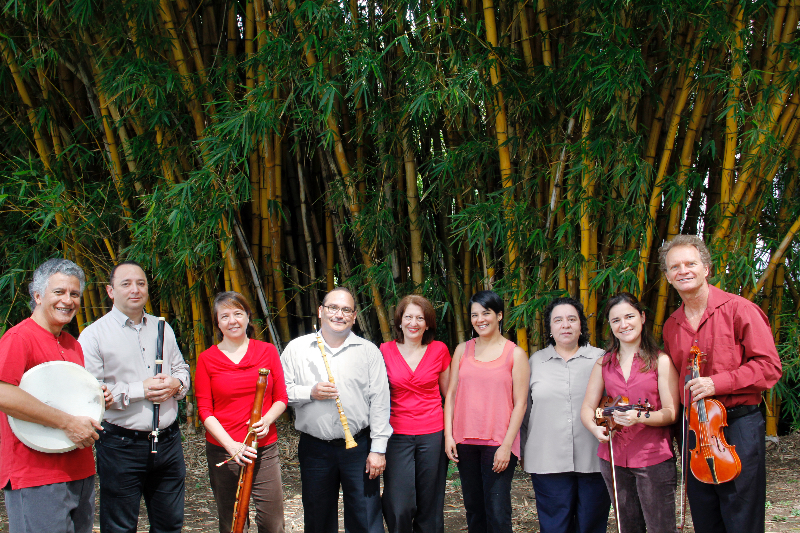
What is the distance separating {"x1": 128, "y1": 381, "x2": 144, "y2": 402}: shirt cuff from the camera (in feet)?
7.22

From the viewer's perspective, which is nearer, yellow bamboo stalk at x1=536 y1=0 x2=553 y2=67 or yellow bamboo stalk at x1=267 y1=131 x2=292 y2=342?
yellow bamboo stalk at x1=536 y1=0 x2=553 y2=67

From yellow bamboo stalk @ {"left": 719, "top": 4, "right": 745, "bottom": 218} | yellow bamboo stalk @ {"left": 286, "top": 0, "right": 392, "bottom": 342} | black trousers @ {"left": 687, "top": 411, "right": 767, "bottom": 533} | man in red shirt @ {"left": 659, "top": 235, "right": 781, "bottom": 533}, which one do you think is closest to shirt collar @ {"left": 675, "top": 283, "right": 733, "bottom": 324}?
man in red shirt @ {"left": 659, "top": 235, "right": 781, "bottom": 533}

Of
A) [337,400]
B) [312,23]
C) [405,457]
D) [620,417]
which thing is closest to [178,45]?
[312,23]

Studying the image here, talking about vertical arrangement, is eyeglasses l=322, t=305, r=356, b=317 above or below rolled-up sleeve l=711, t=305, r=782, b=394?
above

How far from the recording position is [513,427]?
92.9 inches

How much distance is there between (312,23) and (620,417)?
7.09ft

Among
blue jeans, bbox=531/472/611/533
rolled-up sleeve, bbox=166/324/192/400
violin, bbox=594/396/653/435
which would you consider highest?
rolled-up sleeve, bbox=166/324/192/400

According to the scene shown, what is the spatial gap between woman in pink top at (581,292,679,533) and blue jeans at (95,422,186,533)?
1492 millimetres

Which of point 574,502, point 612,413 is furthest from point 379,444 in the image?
point 612,413

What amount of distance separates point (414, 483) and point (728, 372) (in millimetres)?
1193

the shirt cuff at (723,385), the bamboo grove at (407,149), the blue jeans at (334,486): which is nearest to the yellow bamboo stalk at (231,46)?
the bamboo grove at (407,149)

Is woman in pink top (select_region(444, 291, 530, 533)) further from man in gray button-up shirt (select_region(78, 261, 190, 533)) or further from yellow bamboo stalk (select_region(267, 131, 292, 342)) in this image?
yellow bamboo stalk (select_region(267, 131, 292, 342))

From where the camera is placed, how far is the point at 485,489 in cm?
241

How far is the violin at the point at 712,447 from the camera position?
6.26 ft
